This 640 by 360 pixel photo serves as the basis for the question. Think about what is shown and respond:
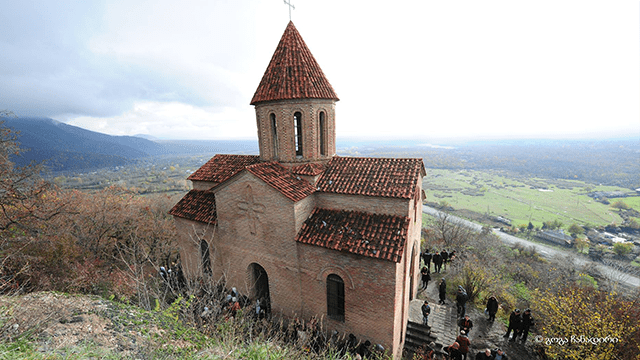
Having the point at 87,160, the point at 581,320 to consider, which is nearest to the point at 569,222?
the point at 581,320

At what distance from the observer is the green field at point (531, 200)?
187 feet

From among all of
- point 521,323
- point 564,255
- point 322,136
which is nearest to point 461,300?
point 521,323

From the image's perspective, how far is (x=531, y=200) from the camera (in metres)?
73.5

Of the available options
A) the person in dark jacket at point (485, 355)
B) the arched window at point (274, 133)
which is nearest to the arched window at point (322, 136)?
the arched window at point (274, 133)

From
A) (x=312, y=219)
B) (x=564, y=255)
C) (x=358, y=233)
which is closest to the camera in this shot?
(x=358, y=233)

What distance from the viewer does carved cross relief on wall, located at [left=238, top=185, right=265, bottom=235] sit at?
32.2 feet

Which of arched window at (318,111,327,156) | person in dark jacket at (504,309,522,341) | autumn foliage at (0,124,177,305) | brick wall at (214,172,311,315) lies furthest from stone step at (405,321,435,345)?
autumn foliage at (0,124,177,305)

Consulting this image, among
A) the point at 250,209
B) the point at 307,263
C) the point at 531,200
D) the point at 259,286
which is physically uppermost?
the point at 250,209

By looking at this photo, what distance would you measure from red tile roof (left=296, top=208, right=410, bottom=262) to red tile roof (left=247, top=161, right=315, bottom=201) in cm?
120

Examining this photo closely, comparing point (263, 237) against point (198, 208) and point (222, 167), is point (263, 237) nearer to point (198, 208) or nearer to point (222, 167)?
point (198, 208)

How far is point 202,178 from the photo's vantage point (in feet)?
43.7

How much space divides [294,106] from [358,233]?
617 centimetres

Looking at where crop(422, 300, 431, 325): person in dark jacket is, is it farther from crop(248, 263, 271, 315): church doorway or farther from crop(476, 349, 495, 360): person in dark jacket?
crop(248, 263, 271, 315): church doorway

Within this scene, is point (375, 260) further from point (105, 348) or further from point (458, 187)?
point (458, 187)
